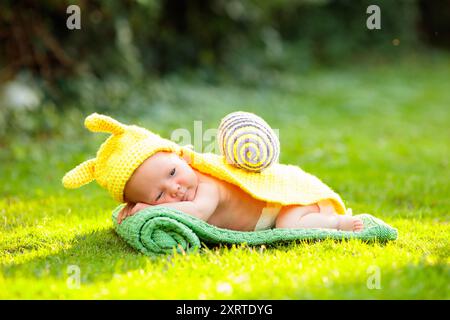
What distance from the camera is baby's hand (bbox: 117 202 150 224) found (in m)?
3.39

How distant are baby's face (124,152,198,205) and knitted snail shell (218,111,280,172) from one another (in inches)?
11.4

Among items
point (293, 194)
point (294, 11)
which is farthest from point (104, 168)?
point (294, 11)

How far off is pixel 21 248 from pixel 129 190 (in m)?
0.70

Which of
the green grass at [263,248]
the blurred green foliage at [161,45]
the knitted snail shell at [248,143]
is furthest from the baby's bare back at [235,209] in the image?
the blurred green foliage at [161,45]

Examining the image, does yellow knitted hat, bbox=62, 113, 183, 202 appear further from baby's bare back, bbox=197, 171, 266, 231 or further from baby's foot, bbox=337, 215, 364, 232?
baby's foot, bbox=337, 215, 364, 232

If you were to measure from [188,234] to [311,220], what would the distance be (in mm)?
766

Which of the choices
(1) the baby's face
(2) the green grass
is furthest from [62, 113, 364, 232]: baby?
(2) the green grass

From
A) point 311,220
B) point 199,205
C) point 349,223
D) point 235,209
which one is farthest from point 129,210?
point 349,223

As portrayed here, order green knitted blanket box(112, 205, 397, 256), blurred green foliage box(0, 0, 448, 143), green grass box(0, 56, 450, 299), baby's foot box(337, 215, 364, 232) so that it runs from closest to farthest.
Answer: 1. green grass box(0, 56, 450, 299)
2. green knitted blanket box(112, 205, 397, 256)
3. baby's foot box(337, 215, 364, 232)
4. blurred green foliage box(0, 0, 448, 143)

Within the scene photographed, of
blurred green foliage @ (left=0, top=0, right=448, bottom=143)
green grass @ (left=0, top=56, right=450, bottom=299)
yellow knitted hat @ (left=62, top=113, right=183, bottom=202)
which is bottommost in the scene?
green grass @ (left=0, top=56, right=450, bottom=299)

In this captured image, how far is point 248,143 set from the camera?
349 cm

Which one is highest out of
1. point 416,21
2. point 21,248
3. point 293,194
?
point 416,21

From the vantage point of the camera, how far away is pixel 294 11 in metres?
15.1

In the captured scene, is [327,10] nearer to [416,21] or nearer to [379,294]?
[416,21]
